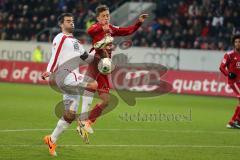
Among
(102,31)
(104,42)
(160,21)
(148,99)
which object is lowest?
(148,99)

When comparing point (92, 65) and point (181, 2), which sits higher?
point (92, 65)

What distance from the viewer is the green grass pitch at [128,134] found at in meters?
12.1

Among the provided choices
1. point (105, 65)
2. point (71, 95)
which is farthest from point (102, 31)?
point (71, 95)

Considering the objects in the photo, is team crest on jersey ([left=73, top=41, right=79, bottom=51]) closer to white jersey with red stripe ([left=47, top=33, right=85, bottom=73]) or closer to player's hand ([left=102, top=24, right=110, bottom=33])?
white jersey with red stripe ([left=47, top=33, right=85, bottom=73])

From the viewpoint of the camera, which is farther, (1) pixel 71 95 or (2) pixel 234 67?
(2) pixel 234 67

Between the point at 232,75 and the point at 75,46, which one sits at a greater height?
the point at 75,46

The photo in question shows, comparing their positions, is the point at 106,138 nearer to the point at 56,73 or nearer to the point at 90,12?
the point at 56,73

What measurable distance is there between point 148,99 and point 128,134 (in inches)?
446

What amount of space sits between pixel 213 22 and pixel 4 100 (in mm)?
13739

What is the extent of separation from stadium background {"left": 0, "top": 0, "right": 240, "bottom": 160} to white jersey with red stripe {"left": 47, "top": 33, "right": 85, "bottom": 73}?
1.58 m

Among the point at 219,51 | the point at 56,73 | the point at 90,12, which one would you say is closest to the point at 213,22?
the point at 219,51

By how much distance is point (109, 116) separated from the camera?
763 inches

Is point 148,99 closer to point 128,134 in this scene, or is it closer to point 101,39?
point 128,134

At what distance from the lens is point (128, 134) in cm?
1507
